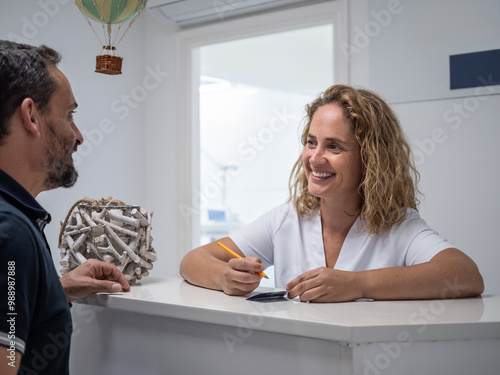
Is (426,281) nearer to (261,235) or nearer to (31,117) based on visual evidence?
(261,235)

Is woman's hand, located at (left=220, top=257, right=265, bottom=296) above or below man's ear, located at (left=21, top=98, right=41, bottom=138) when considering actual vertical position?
below

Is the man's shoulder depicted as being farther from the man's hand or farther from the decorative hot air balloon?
the decorative hot air balloon

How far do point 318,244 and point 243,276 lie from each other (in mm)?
440

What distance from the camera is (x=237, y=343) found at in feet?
3.94

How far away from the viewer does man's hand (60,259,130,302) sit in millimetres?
1430

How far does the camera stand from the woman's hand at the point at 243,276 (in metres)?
1.42

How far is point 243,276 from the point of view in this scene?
1.42 metres

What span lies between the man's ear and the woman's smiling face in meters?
0.88

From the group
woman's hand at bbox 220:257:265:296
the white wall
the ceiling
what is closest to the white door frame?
the ceiling

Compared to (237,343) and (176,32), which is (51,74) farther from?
(176,32)

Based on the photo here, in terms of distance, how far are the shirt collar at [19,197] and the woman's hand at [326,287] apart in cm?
58

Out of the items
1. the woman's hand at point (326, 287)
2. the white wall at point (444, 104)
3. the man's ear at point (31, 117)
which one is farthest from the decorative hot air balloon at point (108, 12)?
the white wall at point (444, 104)

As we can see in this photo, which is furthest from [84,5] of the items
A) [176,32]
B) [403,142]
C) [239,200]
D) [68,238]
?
[239,200]

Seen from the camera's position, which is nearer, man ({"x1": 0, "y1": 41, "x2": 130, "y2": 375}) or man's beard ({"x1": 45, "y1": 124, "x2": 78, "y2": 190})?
Result: man ({"x1": 0, "y1": 41, "x2": 130, "y2": 375})
